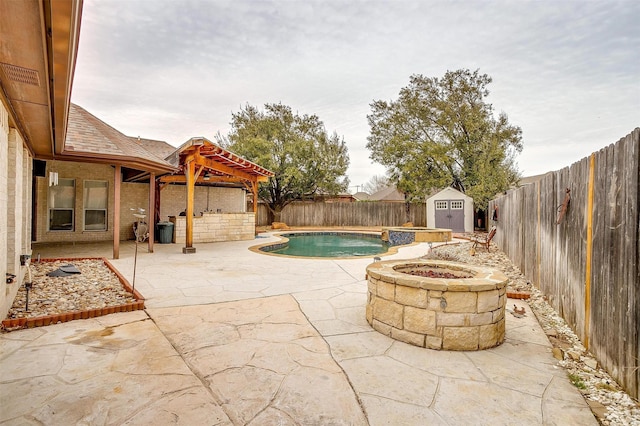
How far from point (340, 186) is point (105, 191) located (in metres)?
13.3

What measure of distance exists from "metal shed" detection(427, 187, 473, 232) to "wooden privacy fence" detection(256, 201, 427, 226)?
4.18m

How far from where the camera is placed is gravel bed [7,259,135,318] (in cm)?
352

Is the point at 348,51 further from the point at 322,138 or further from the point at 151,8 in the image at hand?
the point at 322,138

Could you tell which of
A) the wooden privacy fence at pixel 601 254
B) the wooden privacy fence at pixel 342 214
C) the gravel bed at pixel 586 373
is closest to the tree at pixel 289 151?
the wooden privacy fence at pixel 342 214

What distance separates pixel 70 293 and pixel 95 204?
6.96 m

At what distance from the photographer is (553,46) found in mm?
7754

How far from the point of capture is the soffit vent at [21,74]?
2218mm

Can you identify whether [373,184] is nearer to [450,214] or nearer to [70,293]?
[450,214]

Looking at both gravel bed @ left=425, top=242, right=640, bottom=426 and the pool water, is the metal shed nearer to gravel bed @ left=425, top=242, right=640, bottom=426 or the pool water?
the pool water

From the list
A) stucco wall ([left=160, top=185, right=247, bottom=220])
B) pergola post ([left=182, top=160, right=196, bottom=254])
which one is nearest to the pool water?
stucco wall ([left=160, top=185, right=247, bottom=220])

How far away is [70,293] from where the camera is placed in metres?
4.18

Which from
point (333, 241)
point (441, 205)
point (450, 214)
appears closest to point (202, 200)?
point (333, 241)

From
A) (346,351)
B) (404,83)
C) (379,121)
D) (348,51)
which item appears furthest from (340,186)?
(346,351)

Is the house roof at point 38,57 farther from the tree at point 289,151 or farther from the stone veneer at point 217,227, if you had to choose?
the tree at point 289,151
